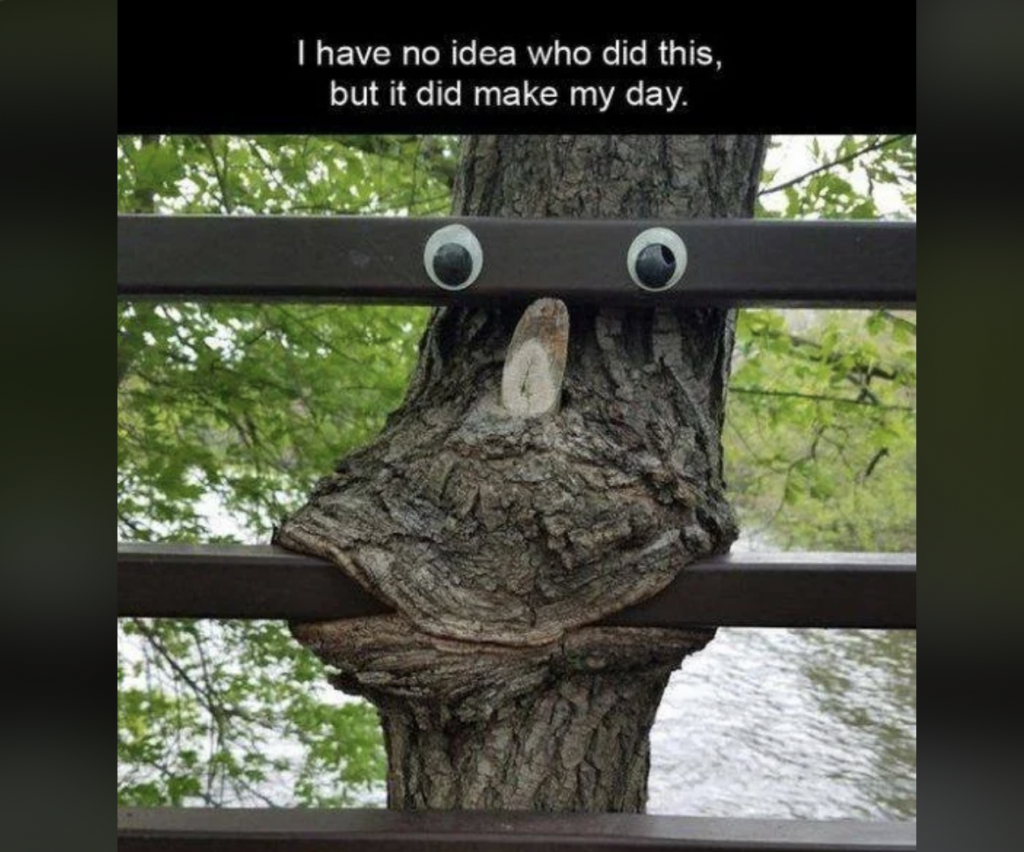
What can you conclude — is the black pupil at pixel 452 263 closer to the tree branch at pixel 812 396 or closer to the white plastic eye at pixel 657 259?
the white plastic eye at pixel 657 259

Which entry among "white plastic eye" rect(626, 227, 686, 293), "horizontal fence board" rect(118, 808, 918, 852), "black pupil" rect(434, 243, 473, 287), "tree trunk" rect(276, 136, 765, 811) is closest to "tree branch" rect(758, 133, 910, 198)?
"tree trunk" rect(276, 136, 765, 811)


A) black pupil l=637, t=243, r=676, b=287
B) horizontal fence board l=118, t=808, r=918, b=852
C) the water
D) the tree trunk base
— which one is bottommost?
the water

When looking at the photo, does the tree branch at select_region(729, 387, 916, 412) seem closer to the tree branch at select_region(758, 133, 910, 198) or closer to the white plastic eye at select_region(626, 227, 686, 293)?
the tree branch at select_region(758, 133, 910, 198)

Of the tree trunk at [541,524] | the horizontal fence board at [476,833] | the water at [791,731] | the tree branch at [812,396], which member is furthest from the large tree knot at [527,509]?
the water at [791,731]

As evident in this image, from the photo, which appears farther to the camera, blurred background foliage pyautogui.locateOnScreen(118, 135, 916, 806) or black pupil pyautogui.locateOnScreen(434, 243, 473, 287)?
blurred background foliage pyautogui.locateOnScreen(118, 135, 916, 806)

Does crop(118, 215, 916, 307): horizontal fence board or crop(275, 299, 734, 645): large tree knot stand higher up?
crop(118, 215, 916, 307): horizontal fence board

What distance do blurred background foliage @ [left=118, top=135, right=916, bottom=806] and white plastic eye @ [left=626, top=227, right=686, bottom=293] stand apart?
68 centimetres

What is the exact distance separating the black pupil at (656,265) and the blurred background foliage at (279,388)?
68cm

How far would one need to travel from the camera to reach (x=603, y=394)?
85 cm

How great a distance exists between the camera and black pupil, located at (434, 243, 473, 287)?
758mm

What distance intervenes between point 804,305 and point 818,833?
413 millimetres

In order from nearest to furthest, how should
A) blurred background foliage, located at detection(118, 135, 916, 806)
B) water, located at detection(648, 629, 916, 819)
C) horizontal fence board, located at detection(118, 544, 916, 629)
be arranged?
1. horizontal fence board, located at detection(118, 544, 916, 629)
2. blurred background foliage, located at detection(118, 135, 916, 806)
3. water, located at detection(648, 629, 916, 819)
